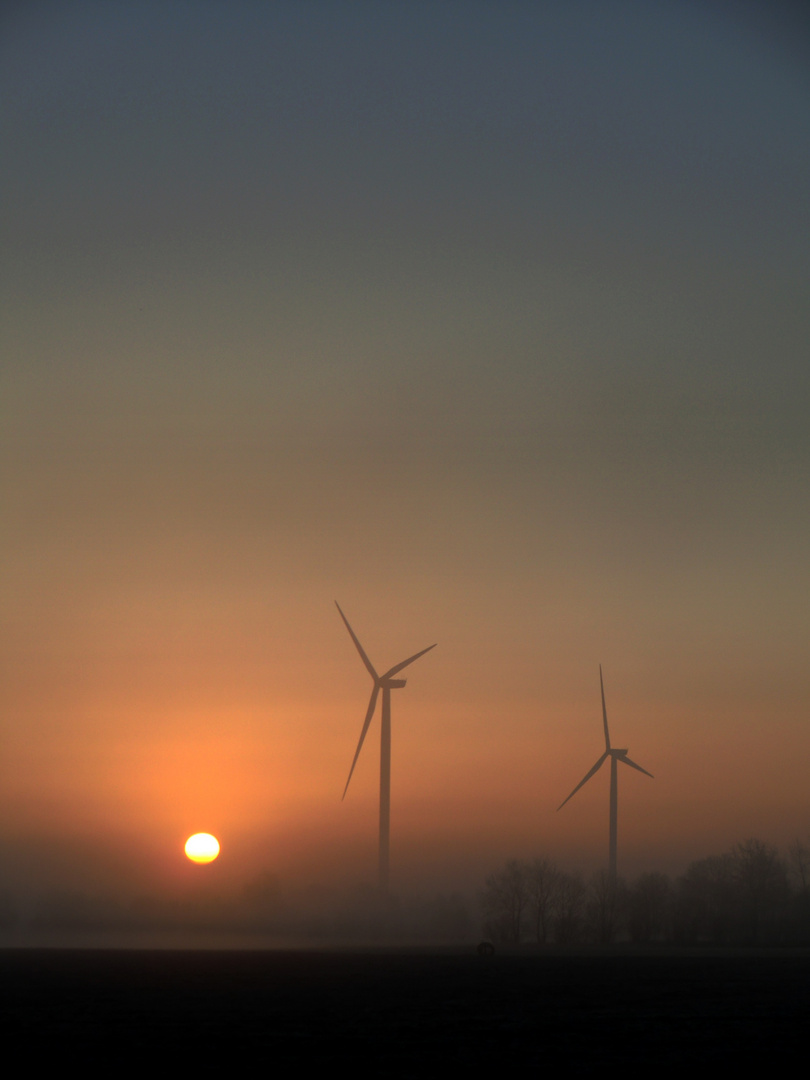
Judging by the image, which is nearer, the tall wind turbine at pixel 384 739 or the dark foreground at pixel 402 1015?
the dark foreground at pixel 402 1015

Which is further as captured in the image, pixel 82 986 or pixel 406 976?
pixel 406 976

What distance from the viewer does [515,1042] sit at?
61938 millimetres

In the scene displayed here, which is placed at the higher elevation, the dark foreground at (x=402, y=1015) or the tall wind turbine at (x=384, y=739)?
the tall wind turbine at (x=384, y=739)

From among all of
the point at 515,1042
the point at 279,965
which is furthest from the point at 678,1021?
the point at 279,965

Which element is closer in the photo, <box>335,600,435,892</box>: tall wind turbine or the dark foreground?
the dark foreground

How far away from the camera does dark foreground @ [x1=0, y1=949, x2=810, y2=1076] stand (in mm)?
57031

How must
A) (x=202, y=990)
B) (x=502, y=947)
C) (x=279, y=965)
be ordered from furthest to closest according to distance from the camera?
(x=502, y=947), (x=279, y=965), (x=202, y=990)

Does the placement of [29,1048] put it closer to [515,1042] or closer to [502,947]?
[515,1042]

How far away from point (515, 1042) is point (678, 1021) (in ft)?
52.1

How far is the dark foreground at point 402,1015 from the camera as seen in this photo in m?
57.0

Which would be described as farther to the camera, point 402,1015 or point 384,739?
point 384,739

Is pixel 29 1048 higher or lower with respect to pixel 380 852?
lower

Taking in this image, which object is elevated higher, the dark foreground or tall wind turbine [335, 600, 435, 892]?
tall wind turbine [335, 600, 435, 892]

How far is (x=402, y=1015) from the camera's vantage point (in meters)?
75.1
